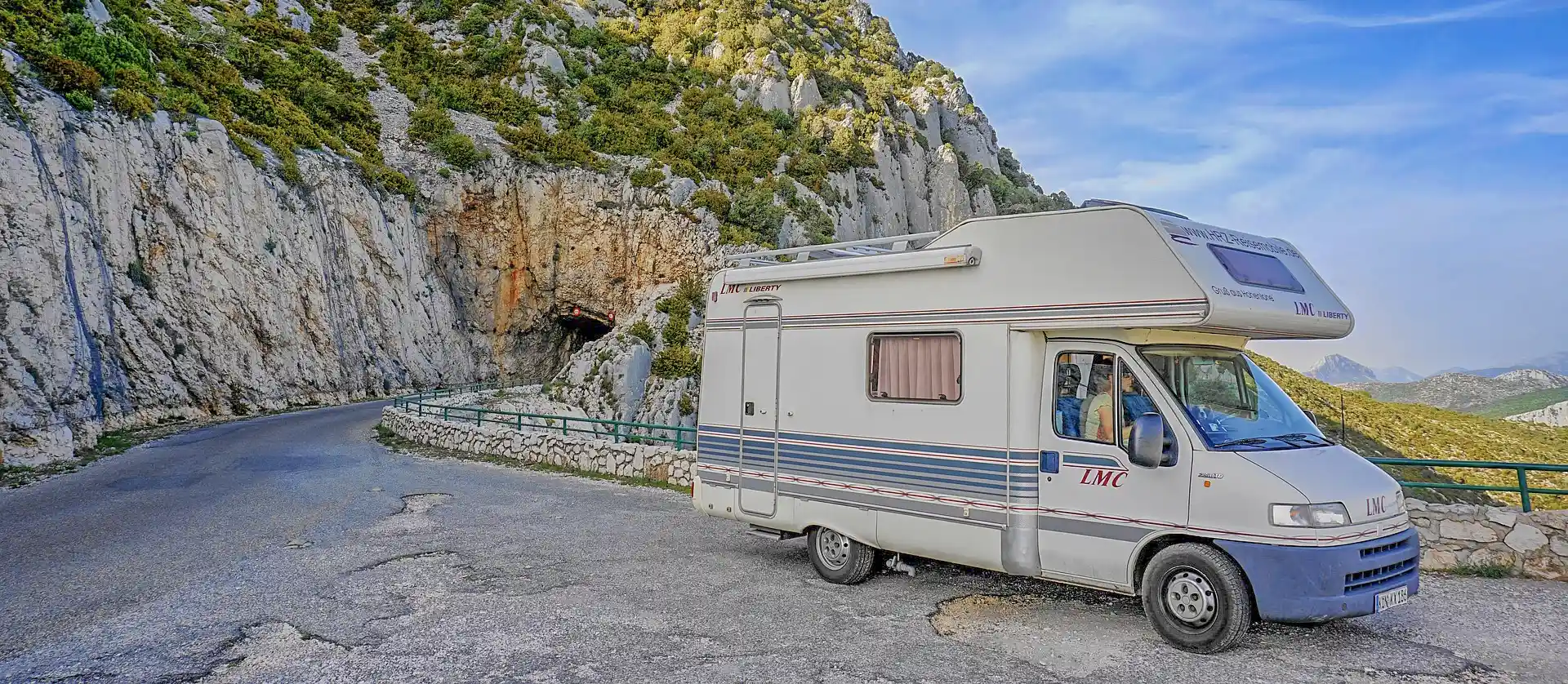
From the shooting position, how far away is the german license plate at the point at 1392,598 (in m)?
5.61

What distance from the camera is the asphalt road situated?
5512 millimetres

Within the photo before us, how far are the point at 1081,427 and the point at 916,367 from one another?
4.87ft

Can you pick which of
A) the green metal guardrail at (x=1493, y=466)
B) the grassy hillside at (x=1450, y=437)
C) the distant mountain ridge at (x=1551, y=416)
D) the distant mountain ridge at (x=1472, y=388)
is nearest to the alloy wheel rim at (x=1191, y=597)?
the green metal guardrail at (x=1493, y=466)

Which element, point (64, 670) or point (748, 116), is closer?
point (64, 670)

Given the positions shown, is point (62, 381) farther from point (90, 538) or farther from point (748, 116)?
point (748, 116)

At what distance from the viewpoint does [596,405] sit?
31047 mm

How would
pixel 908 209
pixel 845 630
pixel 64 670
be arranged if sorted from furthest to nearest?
pixel 908 209
pixel 845 630
pixel 64 670

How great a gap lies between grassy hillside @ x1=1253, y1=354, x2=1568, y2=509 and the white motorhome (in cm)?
2874

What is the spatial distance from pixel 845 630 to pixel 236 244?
3061cm

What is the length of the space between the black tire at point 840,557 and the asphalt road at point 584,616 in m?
0.16

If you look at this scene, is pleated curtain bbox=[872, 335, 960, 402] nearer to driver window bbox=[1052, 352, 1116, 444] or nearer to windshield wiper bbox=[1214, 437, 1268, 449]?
driver window bbox=[1052, 352, 1116, 444]

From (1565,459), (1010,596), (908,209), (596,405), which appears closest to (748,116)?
(908,209)

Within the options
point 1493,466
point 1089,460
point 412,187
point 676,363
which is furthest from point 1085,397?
point 412,187

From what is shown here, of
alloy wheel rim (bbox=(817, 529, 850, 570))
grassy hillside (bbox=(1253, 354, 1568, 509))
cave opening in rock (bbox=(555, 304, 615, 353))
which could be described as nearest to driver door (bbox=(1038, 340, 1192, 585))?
alloy wheel rim (bbox=(817, 529, 850, 570))
